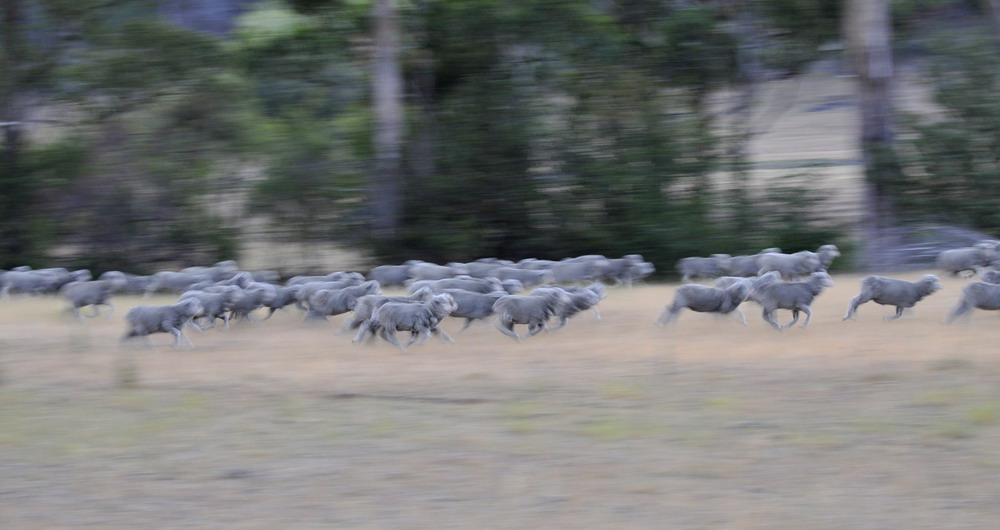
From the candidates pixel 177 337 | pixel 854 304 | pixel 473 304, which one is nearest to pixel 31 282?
pixel 177 337

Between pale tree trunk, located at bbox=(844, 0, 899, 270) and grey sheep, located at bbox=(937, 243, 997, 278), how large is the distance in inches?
151

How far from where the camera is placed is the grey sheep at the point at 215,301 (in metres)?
13.5

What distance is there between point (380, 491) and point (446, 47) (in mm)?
17253

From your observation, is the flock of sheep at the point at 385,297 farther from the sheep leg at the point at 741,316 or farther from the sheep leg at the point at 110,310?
the sheep leg at the point at 741,316

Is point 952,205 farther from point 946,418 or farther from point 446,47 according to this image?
point 946,418

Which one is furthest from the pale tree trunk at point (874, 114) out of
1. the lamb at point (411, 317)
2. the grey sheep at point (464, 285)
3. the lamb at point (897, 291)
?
the lamb at point (411, 317)

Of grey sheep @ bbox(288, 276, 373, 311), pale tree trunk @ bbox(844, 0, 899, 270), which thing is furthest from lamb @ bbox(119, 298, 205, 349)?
pale tree trunk @ bbox(844, 0, 899, 270)

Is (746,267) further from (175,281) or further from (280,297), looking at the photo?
(175,281)

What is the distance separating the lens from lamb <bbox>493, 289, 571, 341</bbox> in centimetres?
1252

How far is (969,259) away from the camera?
57.4 feet

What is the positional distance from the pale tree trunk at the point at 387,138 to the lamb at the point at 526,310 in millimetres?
10434

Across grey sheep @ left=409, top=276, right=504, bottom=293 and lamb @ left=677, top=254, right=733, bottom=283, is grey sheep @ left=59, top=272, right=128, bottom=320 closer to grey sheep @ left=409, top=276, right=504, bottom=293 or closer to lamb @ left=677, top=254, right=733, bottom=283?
grey sheep @ left=409, top=276, right=504, bottom=293

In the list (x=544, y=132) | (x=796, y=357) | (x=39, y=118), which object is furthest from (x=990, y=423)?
(x=39, y=118)

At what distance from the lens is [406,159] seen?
2303cm
